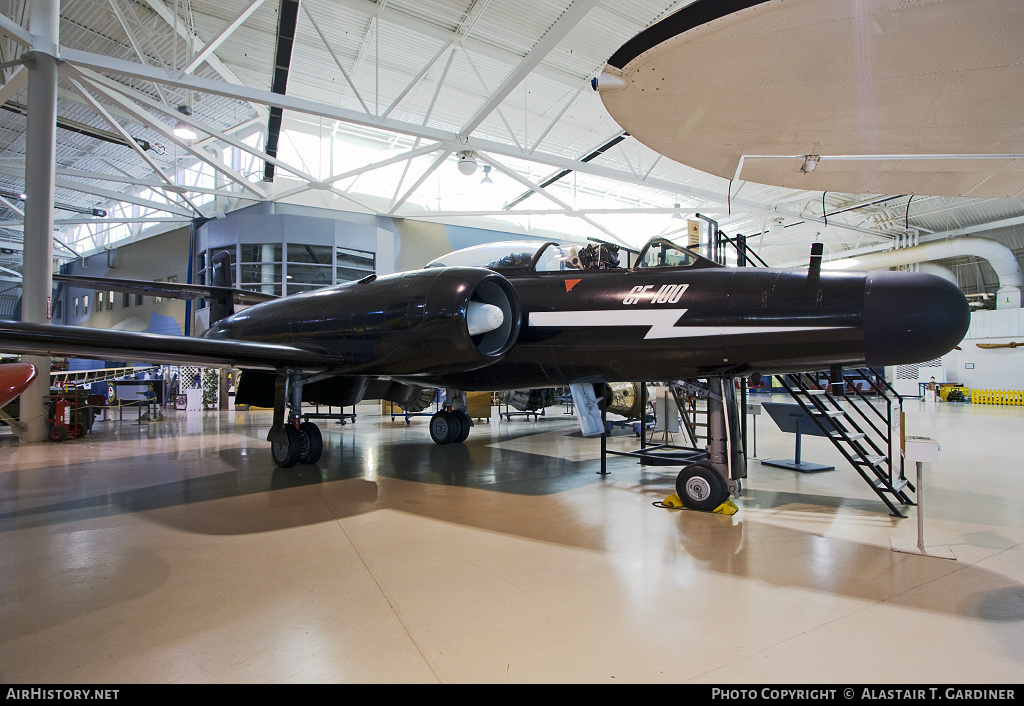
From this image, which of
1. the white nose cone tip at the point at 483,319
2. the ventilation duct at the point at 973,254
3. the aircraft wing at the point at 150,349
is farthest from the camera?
the ventilation duct at the point at 973,254

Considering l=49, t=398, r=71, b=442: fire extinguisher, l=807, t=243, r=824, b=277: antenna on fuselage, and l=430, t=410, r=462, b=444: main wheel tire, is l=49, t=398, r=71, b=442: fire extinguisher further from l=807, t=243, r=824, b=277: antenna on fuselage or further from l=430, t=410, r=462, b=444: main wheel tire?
l=807, t=243, r=824, b=277: antenna on fuselage

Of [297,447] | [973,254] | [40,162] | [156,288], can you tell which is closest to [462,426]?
[297,447]

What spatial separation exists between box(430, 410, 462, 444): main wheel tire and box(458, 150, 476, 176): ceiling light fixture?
780 centimetres

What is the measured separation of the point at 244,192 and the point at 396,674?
2210cm

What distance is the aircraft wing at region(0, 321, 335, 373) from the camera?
13.5 feet

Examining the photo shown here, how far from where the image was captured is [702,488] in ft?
16.0

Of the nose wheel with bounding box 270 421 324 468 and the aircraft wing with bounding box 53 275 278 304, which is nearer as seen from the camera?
the nose wheel with bounding box 270 421 324 468

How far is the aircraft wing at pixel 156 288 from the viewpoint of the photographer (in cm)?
760

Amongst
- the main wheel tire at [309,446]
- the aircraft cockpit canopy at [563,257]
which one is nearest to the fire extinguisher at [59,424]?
the main wheel tire at [309,446]

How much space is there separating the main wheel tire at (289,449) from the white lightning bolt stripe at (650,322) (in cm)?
373

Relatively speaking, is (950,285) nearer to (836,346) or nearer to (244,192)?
(836,346)

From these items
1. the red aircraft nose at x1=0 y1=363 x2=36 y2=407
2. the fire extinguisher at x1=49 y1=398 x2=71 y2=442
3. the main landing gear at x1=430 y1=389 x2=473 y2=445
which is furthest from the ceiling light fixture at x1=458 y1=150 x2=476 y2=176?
the red aircraft nose at x1=0 y1=363 x2=36 y2=407

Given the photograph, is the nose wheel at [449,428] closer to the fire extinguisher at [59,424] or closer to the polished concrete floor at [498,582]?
the polished concrete floor at [498,582]

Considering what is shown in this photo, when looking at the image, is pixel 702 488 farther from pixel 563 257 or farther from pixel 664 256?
pixel 563 257
